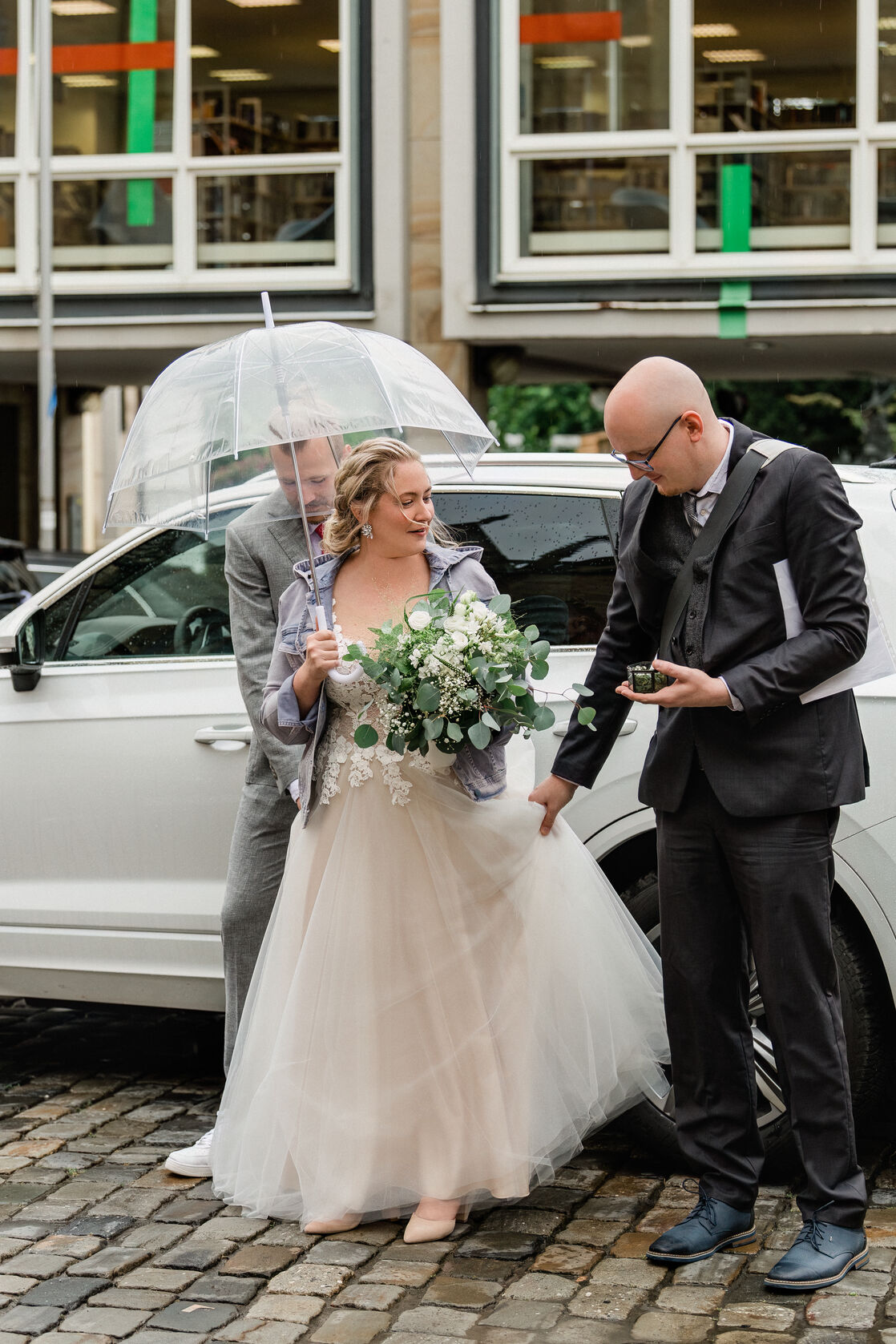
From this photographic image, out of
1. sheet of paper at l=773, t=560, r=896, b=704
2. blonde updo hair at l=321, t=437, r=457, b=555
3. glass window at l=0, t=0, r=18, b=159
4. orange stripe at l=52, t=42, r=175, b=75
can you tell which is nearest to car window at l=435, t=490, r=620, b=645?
blonde updo hair at l=321, t=437, r=457, b=555

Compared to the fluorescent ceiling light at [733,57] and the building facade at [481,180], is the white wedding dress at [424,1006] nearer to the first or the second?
the building facade at [481,180]

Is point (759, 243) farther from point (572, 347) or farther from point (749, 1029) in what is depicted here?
point (749, 1029)

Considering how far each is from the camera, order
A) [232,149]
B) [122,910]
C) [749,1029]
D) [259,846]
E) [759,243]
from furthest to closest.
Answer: [232,149] < [759,243] < [122,910] < [259,846] < [749,1029]

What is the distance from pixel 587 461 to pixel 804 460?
1212 millimetres

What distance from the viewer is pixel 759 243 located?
13.4 m

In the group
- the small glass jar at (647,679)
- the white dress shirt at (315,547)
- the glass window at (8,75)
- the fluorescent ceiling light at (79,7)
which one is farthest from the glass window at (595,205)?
the small glass jar at (647,679)

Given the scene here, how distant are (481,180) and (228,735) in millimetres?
9923

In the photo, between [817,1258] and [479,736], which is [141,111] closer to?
[479,736]

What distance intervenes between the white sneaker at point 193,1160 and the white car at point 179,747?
1.68ft

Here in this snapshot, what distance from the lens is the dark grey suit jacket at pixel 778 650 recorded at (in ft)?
10.9

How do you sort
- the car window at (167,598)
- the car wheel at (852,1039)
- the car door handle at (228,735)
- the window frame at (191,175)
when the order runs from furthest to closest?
the window frame at (191,175) < the car window at (167,598) < the car door handle at (228,735) < the car wheel at (852,1039)

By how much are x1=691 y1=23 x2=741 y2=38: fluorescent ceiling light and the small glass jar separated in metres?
11.8

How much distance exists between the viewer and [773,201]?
13344 millimetres

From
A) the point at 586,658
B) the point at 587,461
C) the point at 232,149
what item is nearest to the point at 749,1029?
the point at 586,658
